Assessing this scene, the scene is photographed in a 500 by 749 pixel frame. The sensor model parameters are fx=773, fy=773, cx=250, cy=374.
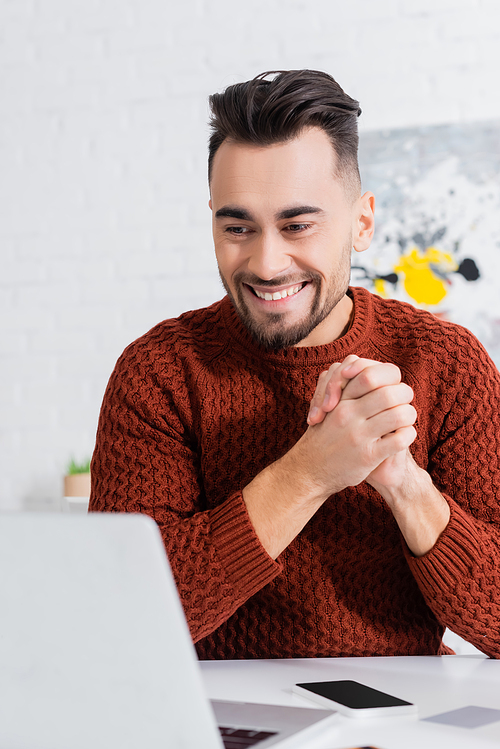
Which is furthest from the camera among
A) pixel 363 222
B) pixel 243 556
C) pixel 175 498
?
pixel 363 222

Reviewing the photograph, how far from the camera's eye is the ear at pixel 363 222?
50.4 inches

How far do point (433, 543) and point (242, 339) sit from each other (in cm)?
44

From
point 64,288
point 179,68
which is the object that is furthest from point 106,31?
point 64,288

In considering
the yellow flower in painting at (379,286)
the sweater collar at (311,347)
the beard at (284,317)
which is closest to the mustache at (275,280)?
the beard at (284,317)

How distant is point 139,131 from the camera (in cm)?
265

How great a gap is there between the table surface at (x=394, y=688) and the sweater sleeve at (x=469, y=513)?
57 millimetres

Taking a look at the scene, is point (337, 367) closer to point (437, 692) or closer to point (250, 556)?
point (250, 556)

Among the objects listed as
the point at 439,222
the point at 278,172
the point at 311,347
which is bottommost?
the point at 311,347

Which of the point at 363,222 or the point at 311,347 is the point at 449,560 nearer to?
the point at 311,347

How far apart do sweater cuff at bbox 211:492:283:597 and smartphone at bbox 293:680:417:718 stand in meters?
0.17

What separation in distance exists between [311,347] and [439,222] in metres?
1.39

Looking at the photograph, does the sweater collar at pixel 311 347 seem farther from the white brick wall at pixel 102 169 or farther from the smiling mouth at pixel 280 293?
the white brick wall at pixel 102 169

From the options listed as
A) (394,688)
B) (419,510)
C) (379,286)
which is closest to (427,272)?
(379,286)

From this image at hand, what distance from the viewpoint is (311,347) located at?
1210mm
